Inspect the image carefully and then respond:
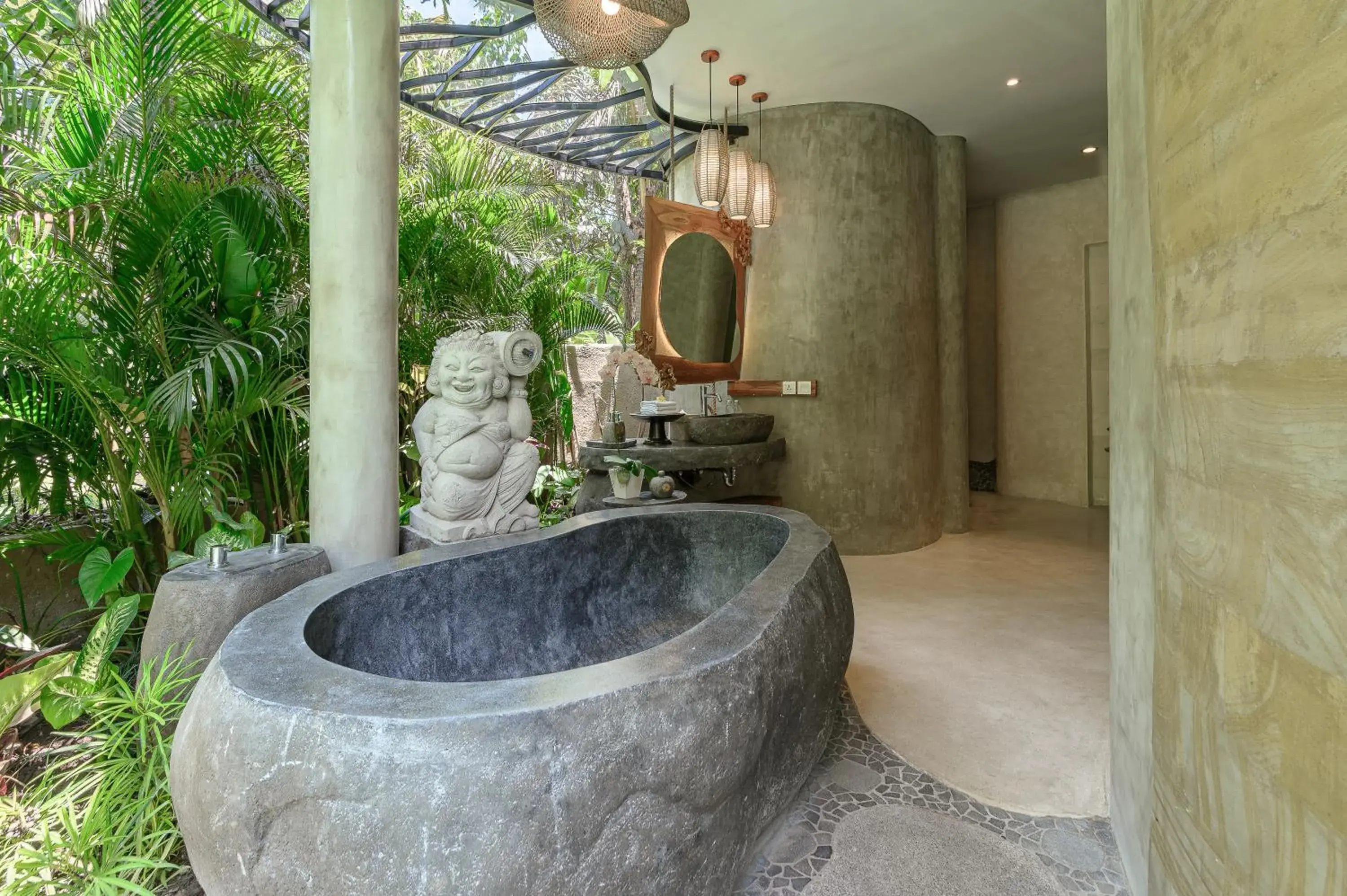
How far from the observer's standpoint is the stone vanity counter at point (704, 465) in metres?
3.92

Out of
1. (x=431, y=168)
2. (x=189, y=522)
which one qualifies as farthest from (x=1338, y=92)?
(x=431, y=168)

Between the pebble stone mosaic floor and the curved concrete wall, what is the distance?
115 inches

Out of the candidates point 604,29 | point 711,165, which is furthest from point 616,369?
point 604,29

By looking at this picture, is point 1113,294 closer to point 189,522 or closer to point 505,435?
point 505,435

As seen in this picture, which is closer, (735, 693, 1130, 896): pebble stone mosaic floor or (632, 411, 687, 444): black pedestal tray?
(735, 693, 1130, 896): pebble stone mosaic floor

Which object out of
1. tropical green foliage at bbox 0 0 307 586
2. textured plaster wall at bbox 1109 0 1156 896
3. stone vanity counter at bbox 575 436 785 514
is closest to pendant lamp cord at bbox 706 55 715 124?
stone vanity counter at bbox 575 436 785 514

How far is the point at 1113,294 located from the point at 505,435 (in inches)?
77.1

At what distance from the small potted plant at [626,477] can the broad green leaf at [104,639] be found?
2.09 metres

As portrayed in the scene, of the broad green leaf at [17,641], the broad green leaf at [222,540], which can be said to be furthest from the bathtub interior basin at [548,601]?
the broad green leaf at [17,641]

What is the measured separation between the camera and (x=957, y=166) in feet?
17.5

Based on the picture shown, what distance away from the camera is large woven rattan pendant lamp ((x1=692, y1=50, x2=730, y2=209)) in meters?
4.15

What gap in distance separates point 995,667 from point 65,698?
3.06 metres

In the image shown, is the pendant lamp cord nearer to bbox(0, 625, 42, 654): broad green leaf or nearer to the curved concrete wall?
the curved concrete wall

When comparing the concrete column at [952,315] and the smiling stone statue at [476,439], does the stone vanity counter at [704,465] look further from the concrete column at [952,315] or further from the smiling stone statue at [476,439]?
the concrete column at [952,315]
